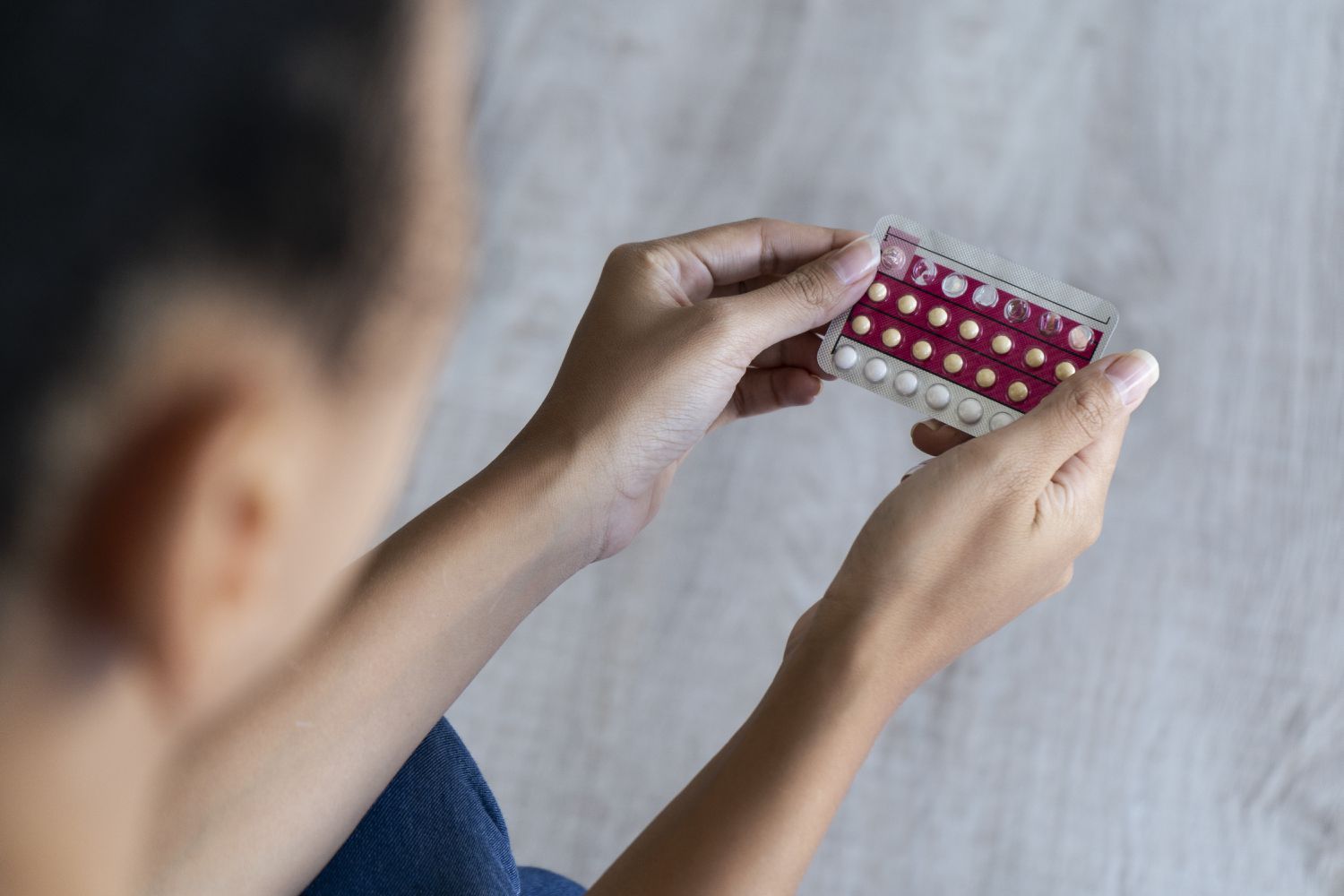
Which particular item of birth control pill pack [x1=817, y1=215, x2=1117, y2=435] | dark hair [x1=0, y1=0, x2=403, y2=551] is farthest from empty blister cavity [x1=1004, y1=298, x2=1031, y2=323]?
dark hair [x1=0, y1=0, x2=403, y2=551]

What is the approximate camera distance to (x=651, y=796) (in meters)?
0.71

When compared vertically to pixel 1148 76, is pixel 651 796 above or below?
below

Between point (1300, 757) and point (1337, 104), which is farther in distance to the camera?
point (1337, 104)

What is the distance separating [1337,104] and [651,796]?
2.37 feet

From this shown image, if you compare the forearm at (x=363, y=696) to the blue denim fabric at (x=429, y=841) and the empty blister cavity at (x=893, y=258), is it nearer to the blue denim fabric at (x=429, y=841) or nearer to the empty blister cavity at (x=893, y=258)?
the blue denim fabric at (x=429, y=841)

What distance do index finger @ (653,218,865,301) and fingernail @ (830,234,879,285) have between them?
0.09 feet

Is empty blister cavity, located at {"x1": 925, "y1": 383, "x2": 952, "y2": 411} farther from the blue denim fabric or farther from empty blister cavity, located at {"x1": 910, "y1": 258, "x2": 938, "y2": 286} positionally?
the blue denim fabric

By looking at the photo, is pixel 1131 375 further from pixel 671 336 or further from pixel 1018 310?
pixel 671 336

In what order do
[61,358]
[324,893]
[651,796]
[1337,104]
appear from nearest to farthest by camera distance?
1. [324,893]
2. [61,358]
3. [651,796]
4. [1337,104]

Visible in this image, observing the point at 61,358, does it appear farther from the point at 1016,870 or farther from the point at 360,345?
the point at 1016,870

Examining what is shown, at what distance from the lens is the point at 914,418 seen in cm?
77

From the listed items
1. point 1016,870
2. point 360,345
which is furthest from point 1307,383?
point 360,345

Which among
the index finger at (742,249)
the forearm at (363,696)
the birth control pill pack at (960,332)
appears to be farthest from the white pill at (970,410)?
the forearm at (363,696)

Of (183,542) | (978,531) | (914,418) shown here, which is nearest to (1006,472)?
(978,531)
